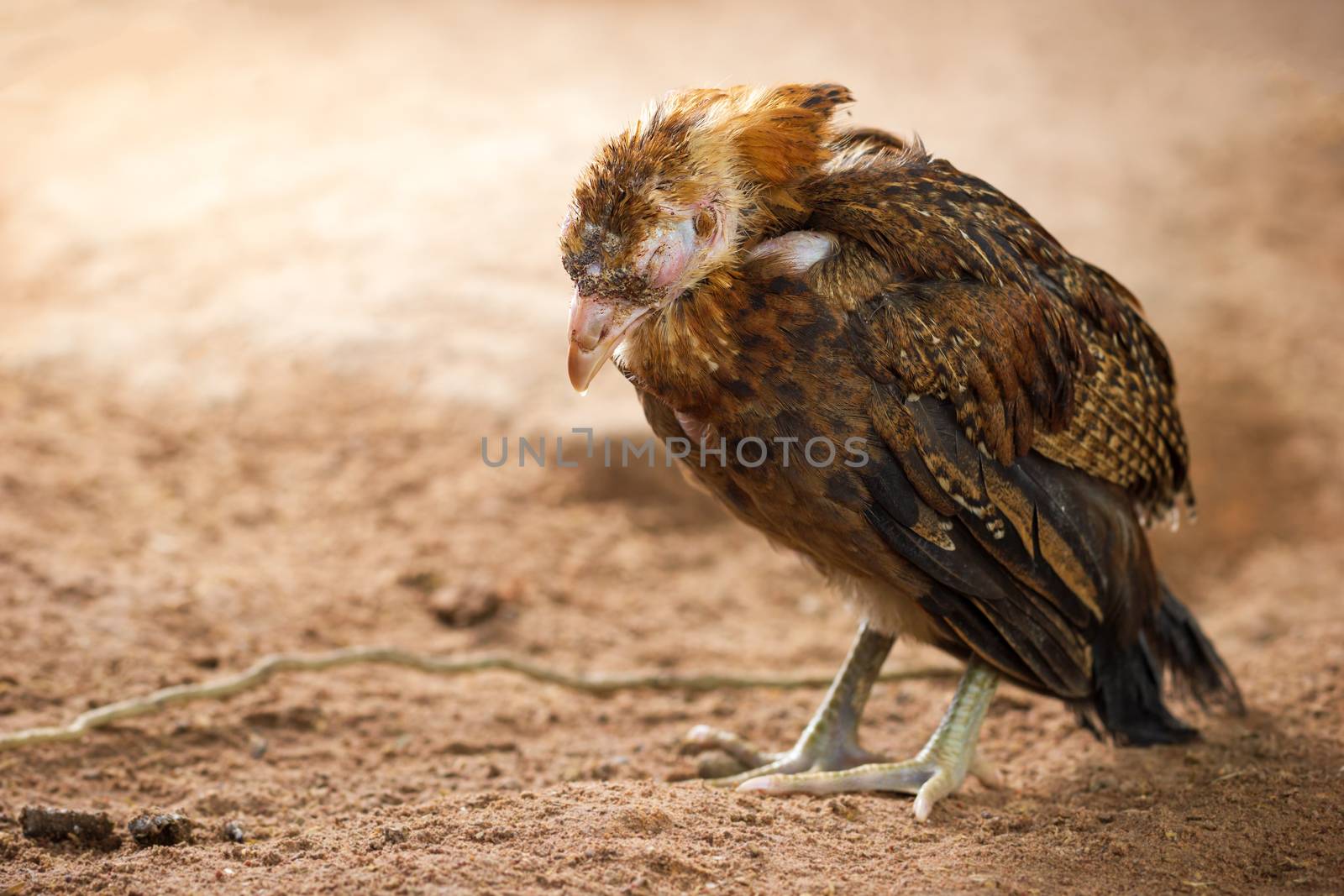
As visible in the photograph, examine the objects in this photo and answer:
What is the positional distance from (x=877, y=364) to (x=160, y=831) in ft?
6.97

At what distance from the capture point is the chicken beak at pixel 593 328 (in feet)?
9.87

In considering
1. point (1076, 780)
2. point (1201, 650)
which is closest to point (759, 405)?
point (1076, 780)

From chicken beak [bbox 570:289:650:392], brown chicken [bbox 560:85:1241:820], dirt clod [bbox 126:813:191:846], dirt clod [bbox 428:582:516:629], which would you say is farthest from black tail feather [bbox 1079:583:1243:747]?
dirt clod [bbox 126:813:191:846]

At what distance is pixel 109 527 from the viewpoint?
4.98 meters

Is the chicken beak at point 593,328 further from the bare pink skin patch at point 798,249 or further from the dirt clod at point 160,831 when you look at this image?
the dirt clod at point 160,831

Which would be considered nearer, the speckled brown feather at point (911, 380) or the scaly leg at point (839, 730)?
the speckled brown feather at point (911, 380)

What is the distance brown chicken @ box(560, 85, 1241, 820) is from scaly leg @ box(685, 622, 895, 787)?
0.95ft

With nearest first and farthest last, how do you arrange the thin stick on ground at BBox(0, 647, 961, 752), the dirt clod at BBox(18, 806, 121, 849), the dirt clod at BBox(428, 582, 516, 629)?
the dirt clod at BBox(18, 806, 121, 849) → the thin stick on ground at BBox(0, 647, 961, 752) → the dirt clod at BBox(428, 582, 516, 629)

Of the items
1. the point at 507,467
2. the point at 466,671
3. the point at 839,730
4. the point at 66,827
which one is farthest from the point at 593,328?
the point at 507,467

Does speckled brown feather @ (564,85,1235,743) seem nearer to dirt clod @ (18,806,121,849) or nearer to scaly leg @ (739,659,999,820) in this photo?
scaly leg @ (739,659,999,820)

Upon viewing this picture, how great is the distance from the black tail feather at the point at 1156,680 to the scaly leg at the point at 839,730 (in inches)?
26.0

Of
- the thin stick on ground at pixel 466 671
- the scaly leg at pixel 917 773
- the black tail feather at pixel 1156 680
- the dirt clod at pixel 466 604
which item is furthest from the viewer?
the dirt clod at pixel 466 604

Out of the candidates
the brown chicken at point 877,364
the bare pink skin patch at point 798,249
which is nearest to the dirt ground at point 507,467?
the brown chicken at point 877,364

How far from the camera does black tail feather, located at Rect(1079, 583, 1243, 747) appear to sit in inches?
147
